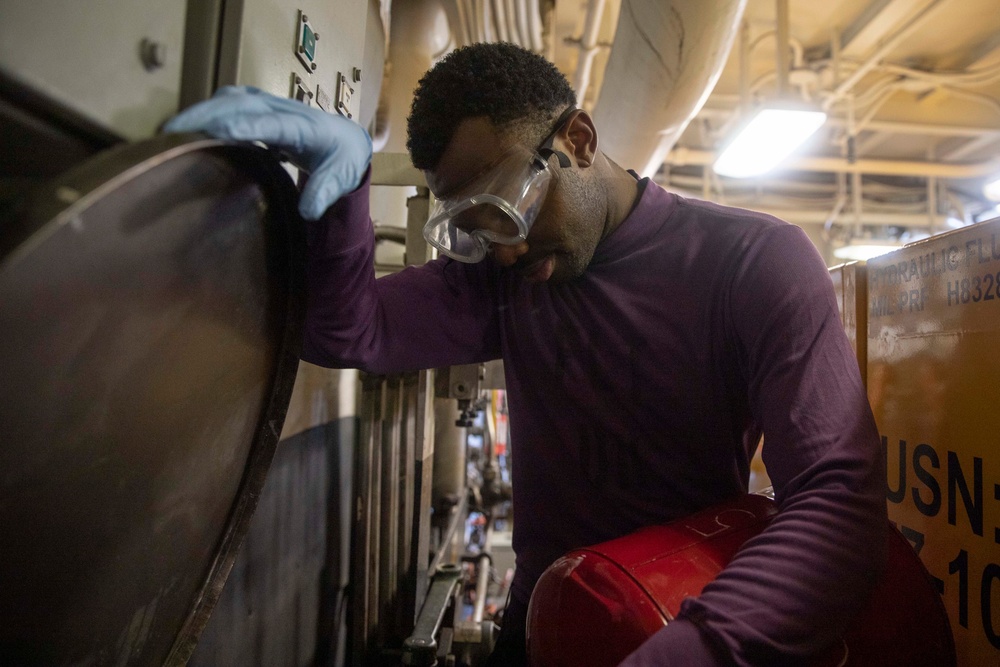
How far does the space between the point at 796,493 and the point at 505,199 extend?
0.56 m

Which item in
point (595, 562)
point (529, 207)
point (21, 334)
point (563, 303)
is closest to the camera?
A: point (21, 334)

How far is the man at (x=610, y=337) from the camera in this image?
25.7 inches

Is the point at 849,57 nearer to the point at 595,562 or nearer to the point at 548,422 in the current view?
the point at 548,422

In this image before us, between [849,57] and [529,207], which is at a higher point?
[849,57]

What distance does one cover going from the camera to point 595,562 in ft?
2.35

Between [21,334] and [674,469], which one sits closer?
[21,334]

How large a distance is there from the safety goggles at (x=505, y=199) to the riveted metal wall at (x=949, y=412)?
70cm

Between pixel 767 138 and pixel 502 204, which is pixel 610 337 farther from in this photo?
pixel 767 138

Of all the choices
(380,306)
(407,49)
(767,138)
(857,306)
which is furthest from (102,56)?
(767,138)

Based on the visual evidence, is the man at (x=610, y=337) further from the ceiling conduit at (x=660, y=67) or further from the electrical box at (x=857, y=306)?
the ceiling conduit at (x=660, y=67)

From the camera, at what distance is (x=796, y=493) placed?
0.72m

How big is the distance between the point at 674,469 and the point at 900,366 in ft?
1.78

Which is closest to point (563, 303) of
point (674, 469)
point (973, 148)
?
point (674, 469)

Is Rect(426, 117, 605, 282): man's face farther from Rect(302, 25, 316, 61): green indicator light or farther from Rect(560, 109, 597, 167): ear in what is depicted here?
Rect(302, 25, 316, 61): green indicator light
